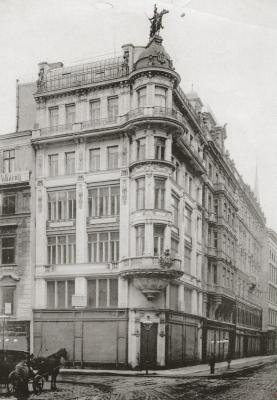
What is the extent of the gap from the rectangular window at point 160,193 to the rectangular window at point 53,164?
5.51m

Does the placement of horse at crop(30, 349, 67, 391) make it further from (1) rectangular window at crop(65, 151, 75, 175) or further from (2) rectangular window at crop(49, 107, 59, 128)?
(2) rectangular window at crop(49, 107, 59, 128)

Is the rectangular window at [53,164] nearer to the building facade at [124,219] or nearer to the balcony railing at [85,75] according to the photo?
the building facade at [124,219]

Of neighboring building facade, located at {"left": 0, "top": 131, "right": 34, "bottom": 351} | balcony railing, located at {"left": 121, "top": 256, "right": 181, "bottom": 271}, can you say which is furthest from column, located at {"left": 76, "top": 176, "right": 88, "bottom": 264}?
neighboring building facade, located at {"left": 0, "top": 131, "right": 34, "bottom": 351}

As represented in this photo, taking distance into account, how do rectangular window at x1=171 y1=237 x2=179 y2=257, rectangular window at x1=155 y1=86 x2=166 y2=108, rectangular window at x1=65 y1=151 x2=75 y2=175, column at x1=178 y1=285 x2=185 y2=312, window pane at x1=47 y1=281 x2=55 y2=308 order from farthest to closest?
column at x1=178 y1=285 x2=185 y2=312, rectangular window at x1=171 y1=237 x2=179 y2=257, rectangular window at x1=155 y1=86 x2=166 y2=108, window pane at x1=47 y1=281 x2=55 y2=308, rectangular window at x1=65 y1=151 x2=75 y2=175

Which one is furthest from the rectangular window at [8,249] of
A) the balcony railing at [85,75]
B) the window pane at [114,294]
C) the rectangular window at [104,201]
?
the window pane at [114,294]

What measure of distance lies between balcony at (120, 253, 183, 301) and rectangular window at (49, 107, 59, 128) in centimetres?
594

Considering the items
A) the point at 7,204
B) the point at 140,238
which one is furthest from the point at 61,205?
the point at 140,238

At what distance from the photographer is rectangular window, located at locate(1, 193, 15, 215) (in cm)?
1733

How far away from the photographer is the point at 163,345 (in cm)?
2473

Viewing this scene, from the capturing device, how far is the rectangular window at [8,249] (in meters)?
18.0

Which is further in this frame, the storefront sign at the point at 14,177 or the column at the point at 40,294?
the column at the point at 40,294

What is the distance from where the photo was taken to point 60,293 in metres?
22.0

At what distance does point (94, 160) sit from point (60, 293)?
462 cm

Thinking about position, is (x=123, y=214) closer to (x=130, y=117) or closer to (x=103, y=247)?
(x=103, y=247)
